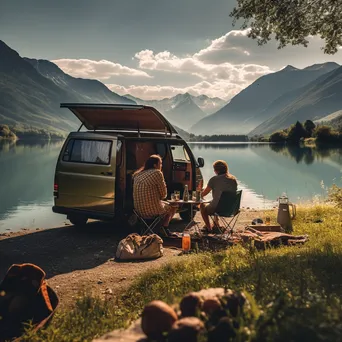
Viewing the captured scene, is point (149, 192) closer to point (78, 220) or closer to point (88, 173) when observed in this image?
point (88, 173)

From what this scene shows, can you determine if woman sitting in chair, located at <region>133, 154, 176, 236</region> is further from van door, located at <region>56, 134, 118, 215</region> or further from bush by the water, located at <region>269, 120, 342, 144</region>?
bush by the water, located at <region>269, 120, 342, 144</region>

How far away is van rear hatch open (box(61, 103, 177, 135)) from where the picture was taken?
10.6 m

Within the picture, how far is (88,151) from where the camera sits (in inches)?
415

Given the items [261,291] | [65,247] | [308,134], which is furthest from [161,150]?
[308,134]

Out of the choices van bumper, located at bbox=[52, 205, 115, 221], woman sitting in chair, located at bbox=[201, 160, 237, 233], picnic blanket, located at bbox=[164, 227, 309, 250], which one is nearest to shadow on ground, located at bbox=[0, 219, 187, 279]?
van bumper, located at bbox=[52, 205, 115, 221]

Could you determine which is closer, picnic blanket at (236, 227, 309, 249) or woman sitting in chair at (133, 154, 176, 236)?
picnic blanket at (236, 227, 309, 249)

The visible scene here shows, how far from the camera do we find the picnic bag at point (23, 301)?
502cm

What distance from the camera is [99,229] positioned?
1179 cm

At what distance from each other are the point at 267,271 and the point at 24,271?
10.7 feet

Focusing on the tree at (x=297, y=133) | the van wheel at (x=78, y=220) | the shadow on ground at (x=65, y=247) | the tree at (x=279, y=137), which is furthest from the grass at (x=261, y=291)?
the tree at (x=279, y=137)

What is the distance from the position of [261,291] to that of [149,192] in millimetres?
5235

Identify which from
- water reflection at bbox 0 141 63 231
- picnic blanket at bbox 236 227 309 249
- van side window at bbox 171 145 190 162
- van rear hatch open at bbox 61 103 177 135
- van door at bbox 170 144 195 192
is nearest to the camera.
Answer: picnic blanket at bbox 236 227 309 249

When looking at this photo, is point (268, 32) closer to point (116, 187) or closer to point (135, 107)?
point (135, 107)

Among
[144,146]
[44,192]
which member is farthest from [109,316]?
[44,192]
